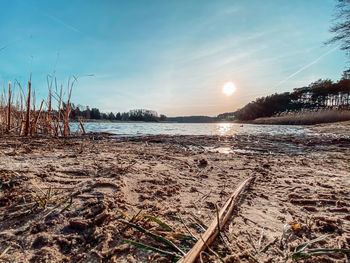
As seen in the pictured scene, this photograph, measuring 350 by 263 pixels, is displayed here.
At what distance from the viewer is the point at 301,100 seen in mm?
42906

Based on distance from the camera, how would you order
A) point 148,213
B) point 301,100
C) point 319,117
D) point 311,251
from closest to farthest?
point 311,251, point 148,213, point 319,117, point 301,100

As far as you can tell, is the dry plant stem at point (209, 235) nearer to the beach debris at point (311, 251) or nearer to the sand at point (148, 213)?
the sand at point (148, 213)

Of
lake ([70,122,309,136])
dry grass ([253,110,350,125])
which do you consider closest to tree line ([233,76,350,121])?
dry grass ([253,110,350,125])

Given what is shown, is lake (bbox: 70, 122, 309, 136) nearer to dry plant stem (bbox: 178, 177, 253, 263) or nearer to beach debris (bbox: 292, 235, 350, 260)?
dry plant stem (bbox: 178, 177, 253, 263)

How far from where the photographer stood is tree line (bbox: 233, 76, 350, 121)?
3438cm

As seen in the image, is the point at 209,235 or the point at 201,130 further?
the point at 201,130

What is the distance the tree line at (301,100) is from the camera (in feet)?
113

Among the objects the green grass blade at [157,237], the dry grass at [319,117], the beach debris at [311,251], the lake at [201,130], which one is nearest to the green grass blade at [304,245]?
the beach debris at [311,251]

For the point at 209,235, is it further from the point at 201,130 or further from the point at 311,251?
the point at 201,130

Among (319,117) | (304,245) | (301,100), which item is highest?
(301,100)

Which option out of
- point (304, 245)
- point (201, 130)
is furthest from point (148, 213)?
point (201, 130)

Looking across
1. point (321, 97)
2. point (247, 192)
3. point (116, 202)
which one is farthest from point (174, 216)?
point (321, 97)

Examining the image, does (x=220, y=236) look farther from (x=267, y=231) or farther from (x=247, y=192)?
(x=247, y=192)

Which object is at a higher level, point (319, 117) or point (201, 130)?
point (319, 117)
